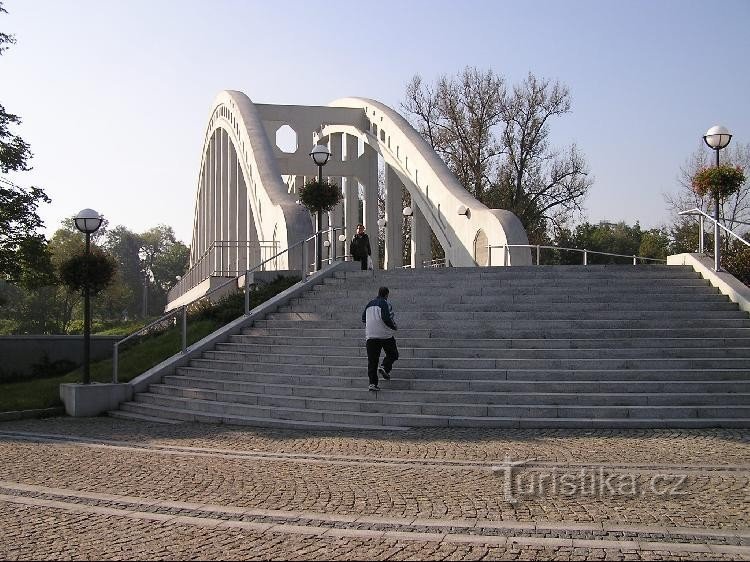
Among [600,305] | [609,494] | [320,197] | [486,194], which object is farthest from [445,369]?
[486,194]

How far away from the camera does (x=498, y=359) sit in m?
12.1

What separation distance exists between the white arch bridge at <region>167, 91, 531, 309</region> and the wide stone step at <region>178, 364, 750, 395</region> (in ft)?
Answer: 20.7

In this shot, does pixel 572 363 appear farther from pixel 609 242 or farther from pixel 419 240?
pixel 609 242

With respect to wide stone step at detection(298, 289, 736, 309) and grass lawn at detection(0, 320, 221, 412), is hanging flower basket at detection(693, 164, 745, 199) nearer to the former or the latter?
wide stone step at detection(298, 289, 736, 309)

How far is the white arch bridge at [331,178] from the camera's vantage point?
22213mm

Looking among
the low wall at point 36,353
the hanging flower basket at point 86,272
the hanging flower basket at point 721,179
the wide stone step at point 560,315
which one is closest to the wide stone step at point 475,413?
the wide stone step at point 560,315

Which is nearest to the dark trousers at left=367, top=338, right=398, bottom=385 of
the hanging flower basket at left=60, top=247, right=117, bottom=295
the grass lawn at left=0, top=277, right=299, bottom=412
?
the grass lawn at left=0, top=277, right=299, bottom=412

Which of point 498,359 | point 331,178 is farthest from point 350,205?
point 498,359

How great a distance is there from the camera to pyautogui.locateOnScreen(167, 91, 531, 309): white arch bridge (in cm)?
2221

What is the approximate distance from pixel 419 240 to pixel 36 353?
598 inches

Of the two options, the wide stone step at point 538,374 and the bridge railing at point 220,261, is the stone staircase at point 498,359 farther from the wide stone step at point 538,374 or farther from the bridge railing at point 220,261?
the bridge railing at point 220,261

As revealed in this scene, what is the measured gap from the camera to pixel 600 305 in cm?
1430

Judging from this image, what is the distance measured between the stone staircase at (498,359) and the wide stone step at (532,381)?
0.02 metres

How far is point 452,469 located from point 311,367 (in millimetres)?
5309
